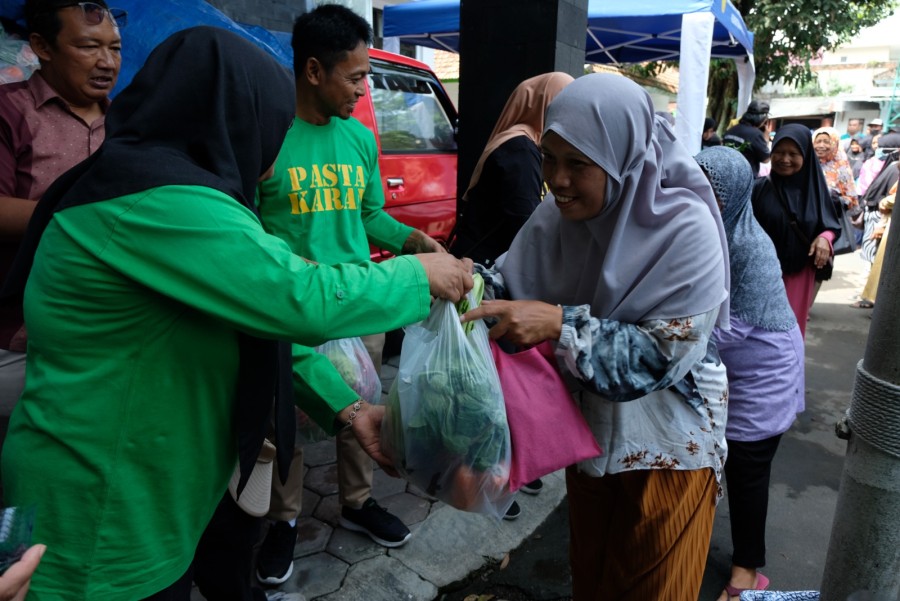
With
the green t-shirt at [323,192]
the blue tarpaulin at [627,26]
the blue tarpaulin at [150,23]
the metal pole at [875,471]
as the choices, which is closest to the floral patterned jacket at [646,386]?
the metal pole at [875,471]

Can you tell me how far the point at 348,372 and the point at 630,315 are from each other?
105cm

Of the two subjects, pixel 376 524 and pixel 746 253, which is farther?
pixel 376 524

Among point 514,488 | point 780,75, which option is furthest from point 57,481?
point 780,75

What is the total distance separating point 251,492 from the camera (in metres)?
1.67

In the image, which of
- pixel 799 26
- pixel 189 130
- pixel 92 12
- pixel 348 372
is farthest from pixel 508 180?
pixel 799 26

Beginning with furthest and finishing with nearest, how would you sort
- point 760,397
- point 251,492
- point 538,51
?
point 538,51 < point 760,397 < point 251,492

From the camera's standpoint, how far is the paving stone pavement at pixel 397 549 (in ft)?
8.56

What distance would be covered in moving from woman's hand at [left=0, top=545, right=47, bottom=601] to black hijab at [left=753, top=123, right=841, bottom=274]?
365 centimetres

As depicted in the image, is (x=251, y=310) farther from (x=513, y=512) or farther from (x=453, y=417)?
(x=513, y=512)

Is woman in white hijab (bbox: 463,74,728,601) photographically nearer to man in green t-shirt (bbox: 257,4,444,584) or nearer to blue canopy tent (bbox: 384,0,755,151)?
man in green t-shirt (bbox: 257,4,444,584)

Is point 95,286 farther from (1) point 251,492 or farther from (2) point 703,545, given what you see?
(2) point 703,545

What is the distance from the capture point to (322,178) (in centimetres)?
254

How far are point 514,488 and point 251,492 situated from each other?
2.27ft

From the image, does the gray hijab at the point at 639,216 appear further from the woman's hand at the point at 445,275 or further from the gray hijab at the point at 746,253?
the gray hijab at the point at 746,253
